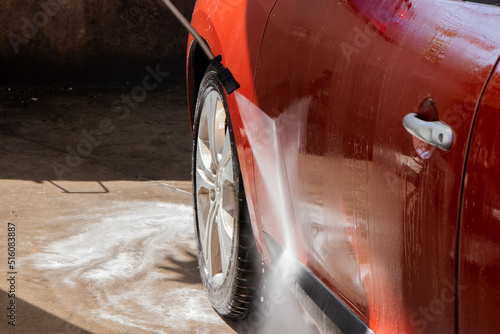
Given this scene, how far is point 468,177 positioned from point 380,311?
1.66ft

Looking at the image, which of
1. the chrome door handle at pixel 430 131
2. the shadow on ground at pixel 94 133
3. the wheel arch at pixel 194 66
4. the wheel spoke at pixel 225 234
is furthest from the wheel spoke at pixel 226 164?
the shadow on ground at pixel 94 133

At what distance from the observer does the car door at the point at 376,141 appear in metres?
1.42

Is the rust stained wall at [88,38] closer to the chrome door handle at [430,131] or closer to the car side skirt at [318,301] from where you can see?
the car side skirt at [318,301]

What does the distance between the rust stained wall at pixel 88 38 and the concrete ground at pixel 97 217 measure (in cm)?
33

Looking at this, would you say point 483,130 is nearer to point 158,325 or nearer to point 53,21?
point 158,325

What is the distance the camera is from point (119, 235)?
3.82 metres

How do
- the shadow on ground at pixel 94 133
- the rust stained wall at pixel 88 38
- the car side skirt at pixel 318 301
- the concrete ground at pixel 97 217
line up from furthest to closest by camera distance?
1. the rust stained wall at pixel 88 38
2. the shadow on ground at pixel 94 133
3. the concrete ground at pixel 97 217
4. the car side skirt at pixel 318 301

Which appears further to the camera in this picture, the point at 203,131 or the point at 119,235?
the point at 119,235

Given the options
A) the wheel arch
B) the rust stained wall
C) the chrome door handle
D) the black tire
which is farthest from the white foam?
the rust stained wall

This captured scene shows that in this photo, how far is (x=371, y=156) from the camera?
167cm

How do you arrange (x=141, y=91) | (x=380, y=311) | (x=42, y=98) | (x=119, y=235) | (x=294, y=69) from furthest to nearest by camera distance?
(x=141, y=91) → (x=42, y=98) → (x=119, y=235) → (x=294, y=69) → (x=380, y=311)

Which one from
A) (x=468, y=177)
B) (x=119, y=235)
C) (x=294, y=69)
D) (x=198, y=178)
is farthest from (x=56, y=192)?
(x=468, y=177)

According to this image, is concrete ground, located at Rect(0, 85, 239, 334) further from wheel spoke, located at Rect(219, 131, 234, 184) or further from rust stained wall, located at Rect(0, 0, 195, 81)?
wheel spoke, located at Rect(219, 131, 234, 184)

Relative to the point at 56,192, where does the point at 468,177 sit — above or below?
above
